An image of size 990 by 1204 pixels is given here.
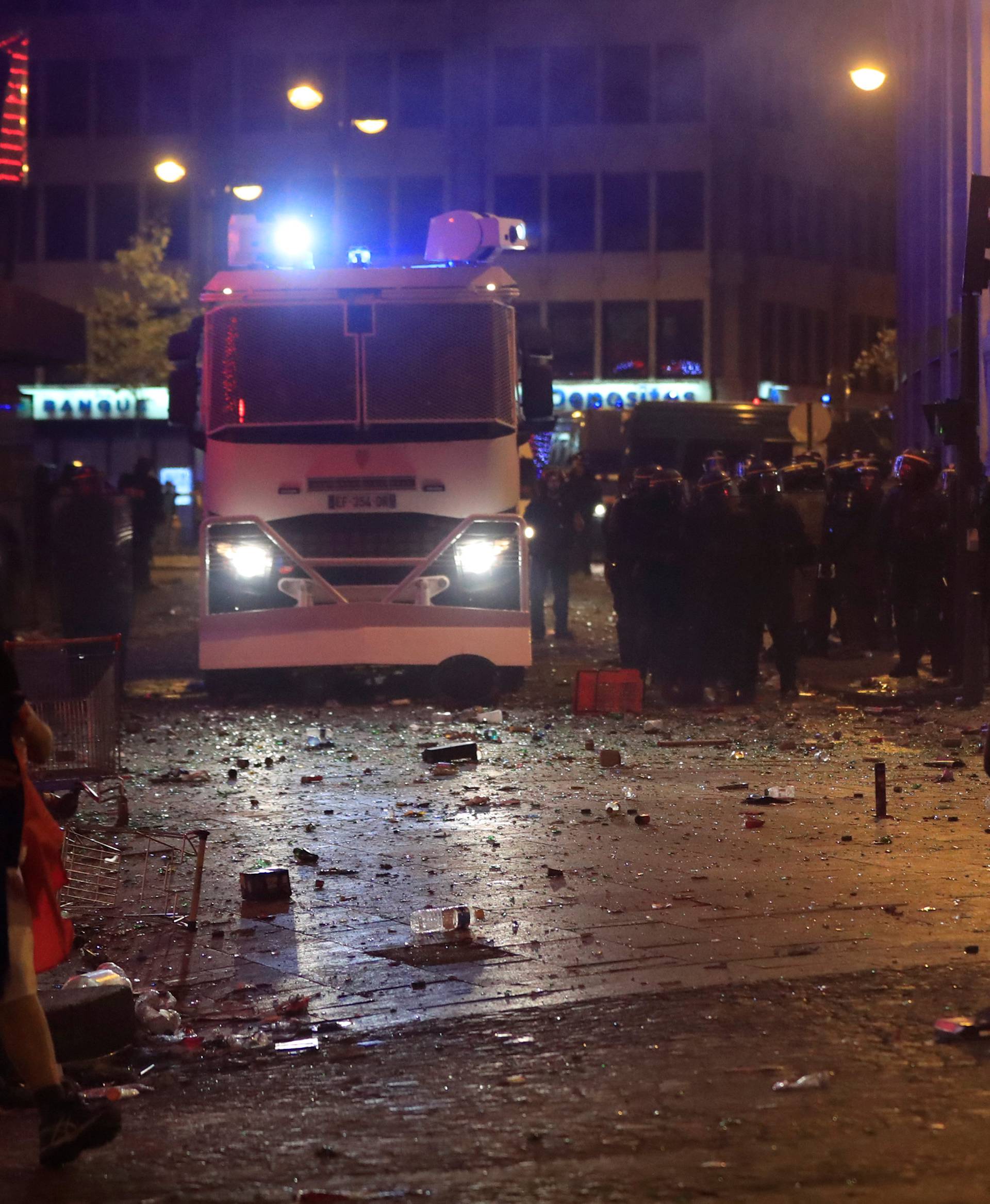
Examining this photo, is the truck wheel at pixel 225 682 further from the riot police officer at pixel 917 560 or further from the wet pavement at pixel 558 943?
the riot police officer at pixel 917 560

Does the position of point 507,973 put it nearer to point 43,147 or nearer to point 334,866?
point 334,866

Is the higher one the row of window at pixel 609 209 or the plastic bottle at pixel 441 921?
the row of window at pixel 609 209

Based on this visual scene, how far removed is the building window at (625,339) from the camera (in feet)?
192

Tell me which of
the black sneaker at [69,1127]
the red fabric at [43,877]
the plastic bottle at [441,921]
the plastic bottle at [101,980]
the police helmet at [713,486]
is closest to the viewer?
the black sneaker at [69,1127]

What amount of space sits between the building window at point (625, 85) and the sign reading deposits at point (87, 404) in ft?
53.1

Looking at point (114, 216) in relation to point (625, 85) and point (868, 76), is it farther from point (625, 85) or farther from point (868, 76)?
point (868, 76)

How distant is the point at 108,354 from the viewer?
53938 millimetres

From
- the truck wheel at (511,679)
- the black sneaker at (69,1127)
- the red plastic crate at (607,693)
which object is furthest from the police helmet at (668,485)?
the black sneaker at (69,1127)

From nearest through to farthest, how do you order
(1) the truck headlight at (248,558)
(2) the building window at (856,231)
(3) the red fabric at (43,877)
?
(3) the red fabric at (43,877), (1) the truck headlight at (248,558), (2) the building window at (856,231)

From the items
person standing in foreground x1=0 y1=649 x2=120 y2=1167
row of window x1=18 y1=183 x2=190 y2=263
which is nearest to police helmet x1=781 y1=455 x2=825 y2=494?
person standing in foreground x1=0 y1=649 x2=120 y2=1167

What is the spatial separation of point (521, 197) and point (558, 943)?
2076 inches

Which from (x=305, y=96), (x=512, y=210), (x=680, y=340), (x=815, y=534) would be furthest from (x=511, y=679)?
(x=512, y=210)

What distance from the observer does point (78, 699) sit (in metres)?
8.70

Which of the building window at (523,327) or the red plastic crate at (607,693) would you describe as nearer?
the red plastic crate at (607,693)
